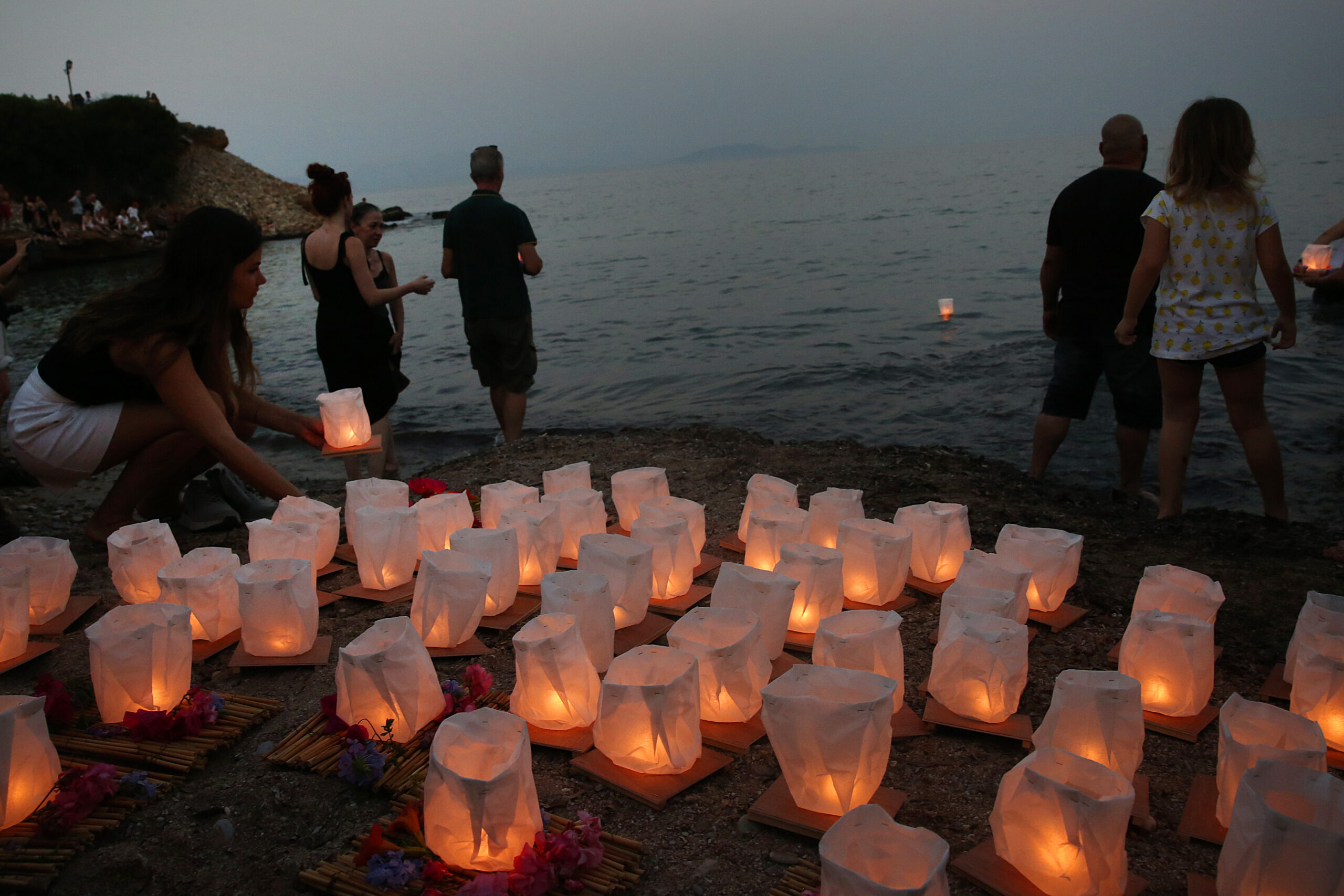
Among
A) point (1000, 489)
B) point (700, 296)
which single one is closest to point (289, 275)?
point (700, 296)

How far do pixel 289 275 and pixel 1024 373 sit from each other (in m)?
24.7

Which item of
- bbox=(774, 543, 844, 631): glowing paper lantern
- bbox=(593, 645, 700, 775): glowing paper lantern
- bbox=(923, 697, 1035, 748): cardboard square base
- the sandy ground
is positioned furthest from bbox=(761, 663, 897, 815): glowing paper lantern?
bbox=(774, 543, 844, 631): glowing paper lantern

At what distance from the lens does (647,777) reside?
95.4 inches

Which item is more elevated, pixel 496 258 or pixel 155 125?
pixel 155 125

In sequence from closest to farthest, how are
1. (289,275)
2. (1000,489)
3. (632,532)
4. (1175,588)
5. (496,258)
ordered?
1. (1175,588)
2. (632,532)
3. (1000,489)
4. (496,258)
5. (289,275)

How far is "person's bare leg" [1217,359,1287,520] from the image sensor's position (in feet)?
13.3

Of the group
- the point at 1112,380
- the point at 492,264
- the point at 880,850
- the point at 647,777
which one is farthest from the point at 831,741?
the point at 492,264

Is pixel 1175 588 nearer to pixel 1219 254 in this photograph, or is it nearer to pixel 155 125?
pixel 1219 254

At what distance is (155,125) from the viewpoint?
4950cm

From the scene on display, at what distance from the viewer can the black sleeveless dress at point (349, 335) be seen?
17.5 ft

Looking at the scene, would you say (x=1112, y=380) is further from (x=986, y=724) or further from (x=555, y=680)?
(x=555, y=680)

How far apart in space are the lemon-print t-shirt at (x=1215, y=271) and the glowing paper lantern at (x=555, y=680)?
10.6ft

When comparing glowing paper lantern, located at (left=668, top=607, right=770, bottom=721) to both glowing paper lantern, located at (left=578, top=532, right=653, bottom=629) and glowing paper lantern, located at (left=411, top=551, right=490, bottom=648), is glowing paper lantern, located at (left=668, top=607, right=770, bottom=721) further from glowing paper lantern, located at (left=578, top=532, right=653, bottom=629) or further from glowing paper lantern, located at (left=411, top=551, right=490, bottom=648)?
glowing paper lantern, located at (left=411, top=551, right=490, bottom=648)

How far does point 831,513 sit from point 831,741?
67.4 inches
